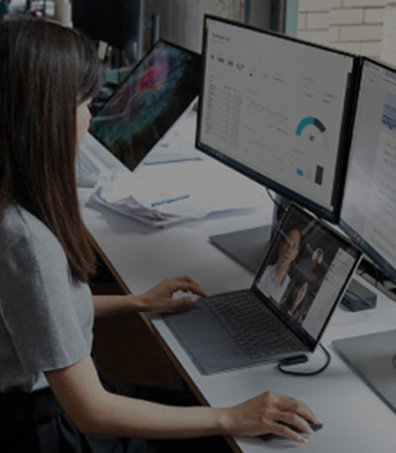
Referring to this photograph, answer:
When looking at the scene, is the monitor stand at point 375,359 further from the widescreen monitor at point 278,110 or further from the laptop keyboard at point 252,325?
the widescreen monitor at point 278,110

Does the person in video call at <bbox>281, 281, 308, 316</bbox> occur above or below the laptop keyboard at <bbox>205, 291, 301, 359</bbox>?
above

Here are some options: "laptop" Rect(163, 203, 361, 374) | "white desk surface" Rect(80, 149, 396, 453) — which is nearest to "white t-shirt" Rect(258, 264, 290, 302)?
"laptop" Rect(163, 203, 361, 374)

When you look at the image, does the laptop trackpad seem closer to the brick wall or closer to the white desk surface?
the white desk surface

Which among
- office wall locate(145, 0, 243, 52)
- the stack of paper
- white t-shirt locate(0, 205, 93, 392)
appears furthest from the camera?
office wall locate(145, 0, 243, 52)

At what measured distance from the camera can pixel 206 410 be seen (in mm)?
1068

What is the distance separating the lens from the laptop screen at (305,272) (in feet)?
3.90

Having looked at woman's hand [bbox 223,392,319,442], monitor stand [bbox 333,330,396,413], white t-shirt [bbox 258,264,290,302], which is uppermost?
white t-shirt [bbox 258,264,290,302]

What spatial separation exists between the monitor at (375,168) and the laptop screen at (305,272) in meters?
0.07

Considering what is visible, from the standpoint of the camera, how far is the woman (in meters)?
1.01

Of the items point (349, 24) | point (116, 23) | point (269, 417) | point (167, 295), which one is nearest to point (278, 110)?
point (167, 295)

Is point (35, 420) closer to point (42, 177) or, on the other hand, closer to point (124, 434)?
point (124, 434)

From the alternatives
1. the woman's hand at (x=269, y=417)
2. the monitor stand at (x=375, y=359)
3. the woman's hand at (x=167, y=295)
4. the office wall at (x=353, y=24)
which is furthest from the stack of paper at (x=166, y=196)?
the office wall at (x=353, y=24)

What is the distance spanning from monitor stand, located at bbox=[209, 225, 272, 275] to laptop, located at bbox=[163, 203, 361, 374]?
163mm

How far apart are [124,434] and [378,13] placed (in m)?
2.05
